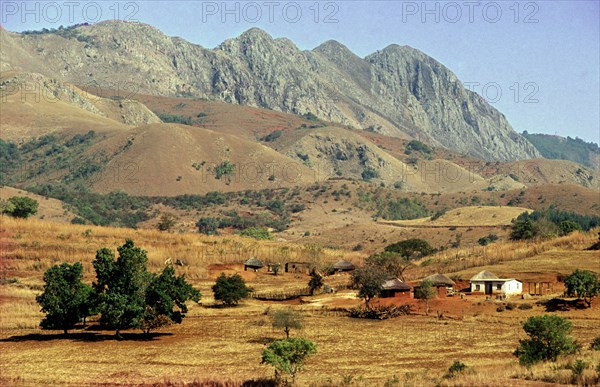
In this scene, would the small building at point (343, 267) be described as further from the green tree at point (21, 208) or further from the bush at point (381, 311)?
the green tree at point (21, 208)

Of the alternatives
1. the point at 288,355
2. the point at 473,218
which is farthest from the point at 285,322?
the point at 473,218

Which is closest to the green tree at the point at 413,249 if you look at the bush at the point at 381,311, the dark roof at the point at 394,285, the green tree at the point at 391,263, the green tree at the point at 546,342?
the green tree at the point at 391,263

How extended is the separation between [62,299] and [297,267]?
46.7 metres

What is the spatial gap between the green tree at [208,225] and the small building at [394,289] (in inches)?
3623

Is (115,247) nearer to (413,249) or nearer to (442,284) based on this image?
Result: (413,249)

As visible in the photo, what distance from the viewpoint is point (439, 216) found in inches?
6619

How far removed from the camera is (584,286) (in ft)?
213

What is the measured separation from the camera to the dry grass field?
42.2m

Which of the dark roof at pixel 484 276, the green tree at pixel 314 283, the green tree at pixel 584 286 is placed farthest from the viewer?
the green tree at pixel 314 283

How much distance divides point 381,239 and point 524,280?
73601 millimetres

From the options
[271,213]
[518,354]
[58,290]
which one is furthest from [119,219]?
[518,354]

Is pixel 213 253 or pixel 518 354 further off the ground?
pixel 213 253

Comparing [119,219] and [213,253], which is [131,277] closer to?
[213,253]

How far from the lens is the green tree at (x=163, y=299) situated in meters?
57.7
